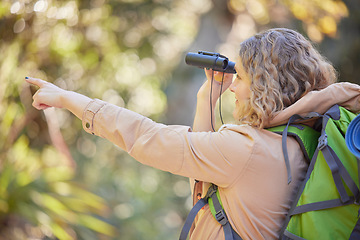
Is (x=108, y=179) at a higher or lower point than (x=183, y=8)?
lower

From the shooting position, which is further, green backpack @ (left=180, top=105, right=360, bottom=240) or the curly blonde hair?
the curly blonde hair

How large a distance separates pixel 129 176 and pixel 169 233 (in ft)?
3.19

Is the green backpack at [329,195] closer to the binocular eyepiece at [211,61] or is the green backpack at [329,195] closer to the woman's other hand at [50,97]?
the binocular eyepiece at [211,61]

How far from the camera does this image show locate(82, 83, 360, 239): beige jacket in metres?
1.22

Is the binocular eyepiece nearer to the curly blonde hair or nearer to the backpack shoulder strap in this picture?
the curly blonde hair

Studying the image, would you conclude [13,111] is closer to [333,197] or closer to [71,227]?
[71,227]

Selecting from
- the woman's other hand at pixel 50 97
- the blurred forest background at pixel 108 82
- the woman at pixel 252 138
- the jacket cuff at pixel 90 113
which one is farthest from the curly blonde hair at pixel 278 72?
the blurred forest background at pixel 108 82

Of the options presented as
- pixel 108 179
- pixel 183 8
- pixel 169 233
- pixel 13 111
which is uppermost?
pixel 183 8

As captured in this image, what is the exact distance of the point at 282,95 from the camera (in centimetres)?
128

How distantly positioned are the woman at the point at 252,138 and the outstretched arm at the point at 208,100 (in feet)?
1.03

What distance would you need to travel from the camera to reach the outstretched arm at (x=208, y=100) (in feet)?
5.35

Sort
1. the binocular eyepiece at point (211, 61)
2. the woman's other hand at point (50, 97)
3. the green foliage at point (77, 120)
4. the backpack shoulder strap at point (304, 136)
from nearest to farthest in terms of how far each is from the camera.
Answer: the backpack shoulder strap at point (304, 136), the woman's other hand at point (50, 97), the binocular eyepiece at point (211, 61), the green foliage at point (77, 120)

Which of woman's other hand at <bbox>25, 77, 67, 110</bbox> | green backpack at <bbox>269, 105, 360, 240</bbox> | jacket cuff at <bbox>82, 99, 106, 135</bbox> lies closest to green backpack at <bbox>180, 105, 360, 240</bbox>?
green backpack at <bbox>269, 105, 360, 240</bbox>

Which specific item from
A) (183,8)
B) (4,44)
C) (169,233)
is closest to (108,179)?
(169,233)
